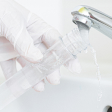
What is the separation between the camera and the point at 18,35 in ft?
0.98

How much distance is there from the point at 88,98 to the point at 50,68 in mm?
184

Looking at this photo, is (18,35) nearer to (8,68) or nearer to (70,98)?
(8,68)

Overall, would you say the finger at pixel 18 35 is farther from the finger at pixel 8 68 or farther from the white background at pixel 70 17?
the white background at pixel 70 17

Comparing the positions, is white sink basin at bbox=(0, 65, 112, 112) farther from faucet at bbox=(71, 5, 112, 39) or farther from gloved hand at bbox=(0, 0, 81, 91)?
faucet at bbox=(71, 5, 112, 39)

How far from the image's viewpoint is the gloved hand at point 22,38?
292 mm

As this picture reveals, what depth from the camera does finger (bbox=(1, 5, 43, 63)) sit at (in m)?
0.29

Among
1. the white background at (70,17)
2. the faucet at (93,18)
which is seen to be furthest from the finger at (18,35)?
the white background at (70,17)

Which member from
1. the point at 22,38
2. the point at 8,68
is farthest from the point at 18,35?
the point at 8,68

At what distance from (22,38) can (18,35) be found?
0.01 meters

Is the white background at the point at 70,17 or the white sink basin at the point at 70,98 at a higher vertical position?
the white background at the point at 70,17

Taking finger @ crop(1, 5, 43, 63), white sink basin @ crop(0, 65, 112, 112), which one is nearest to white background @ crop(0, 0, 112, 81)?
white sink basin @ crop(0, 65, 112, 112)

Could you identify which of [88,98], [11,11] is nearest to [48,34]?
[11,11]

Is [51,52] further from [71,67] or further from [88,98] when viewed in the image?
[88,98]

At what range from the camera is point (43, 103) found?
0.46 m
